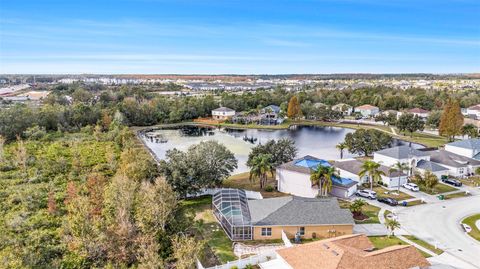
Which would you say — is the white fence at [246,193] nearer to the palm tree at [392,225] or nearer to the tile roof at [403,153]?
the palm tree at [392,225]

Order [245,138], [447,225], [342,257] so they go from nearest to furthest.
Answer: [342,257] → [447,225] → [245,138]

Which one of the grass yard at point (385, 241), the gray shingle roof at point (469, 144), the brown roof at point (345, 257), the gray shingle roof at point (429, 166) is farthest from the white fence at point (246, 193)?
the gray shingle roof at point (469, 144)

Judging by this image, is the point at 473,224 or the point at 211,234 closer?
the point at 211,234

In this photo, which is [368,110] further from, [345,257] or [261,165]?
[345,257]

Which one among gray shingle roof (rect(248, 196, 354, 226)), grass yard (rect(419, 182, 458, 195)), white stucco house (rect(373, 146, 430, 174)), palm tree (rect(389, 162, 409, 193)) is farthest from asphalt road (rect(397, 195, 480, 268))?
white stucco house (rect(373, 146, 430, 174))

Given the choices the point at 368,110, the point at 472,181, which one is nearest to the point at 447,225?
the point at 472,181
